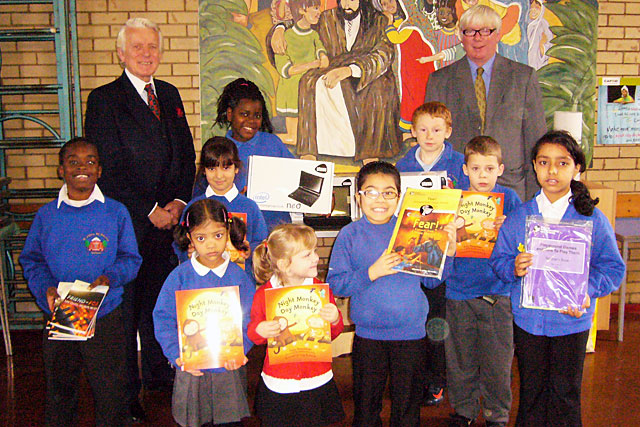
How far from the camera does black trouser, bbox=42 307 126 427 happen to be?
2498 mm

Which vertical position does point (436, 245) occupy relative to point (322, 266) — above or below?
above

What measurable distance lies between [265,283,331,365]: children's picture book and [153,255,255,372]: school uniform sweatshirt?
0.65 feet

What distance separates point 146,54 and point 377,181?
1.64m

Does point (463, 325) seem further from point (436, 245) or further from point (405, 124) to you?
point (405, 124)

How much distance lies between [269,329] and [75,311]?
859 millimetres

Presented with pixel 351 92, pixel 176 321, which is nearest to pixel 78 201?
pixel 176 321

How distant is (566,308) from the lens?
2303mm

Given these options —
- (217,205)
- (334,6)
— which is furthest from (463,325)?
(334,6)

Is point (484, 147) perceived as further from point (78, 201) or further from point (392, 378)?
point (78, 201)

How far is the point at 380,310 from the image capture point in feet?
7.67

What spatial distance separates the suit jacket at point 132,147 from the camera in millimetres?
3062

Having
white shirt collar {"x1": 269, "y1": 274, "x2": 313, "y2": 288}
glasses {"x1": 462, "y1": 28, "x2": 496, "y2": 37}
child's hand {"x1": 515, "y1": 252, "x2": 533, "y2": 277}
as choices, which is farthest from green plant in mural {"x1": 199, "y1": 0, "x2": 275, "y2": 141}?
child's hand {"x1": 515, "y1": 252, "x2": 533, "y2": 277}

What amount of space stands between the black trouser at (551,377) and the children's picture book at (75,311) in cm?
185

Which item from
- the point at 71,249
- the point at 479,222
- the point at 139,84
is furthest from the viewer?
the point at 139,84
